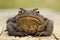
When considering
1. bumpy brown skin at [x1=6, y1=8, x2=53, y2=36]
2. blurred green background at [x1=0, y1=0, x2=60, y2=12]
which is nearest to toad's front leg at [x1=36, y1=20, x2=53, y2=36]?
bumpy brown skin at [x1=6, y1=8, x2=53, y2=36]

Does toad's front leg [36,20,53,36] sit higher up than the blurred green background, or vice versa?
toad's front leg [36,20,53,36]

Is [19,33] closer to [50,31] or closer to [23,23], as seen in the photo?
[23,23]

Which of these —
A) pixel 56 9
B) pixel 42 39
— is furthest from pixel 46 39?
pixel 56 9

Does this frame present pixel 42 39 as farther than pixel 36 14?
No

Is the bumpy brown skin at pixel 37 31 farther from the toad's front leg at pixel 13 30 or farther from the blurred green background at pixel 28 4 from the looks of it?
the blurred green background at pixel 28 4

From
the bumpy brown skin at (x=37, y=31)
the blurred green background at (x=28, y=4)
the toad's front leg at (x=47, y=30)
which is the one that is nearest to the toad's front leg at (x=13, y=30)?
the bumpy brown skin at (x=37, y=31)

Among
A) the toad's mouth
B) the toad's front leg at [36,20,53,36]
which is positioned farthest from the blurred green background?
the toad's mouth

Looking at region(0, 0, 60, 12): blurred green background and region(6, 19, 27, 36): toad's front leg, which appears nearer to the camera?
region(6, 19, 27, 36): toad's front leg

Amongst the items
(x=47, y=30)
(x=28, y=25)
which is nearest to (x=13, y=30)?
(x=28, y=25)

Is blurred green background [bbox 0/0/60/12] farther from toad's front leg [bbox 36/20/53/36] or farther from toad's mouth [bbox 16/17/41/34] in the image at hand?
toad's mouth [bbox 16/17/41/34]

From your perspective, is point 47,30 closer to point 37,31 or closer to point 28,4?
point 37,31

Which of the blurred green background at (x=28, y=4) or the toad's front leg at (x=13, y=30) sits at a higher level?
the toad's front leg at (x=13, y=30)
